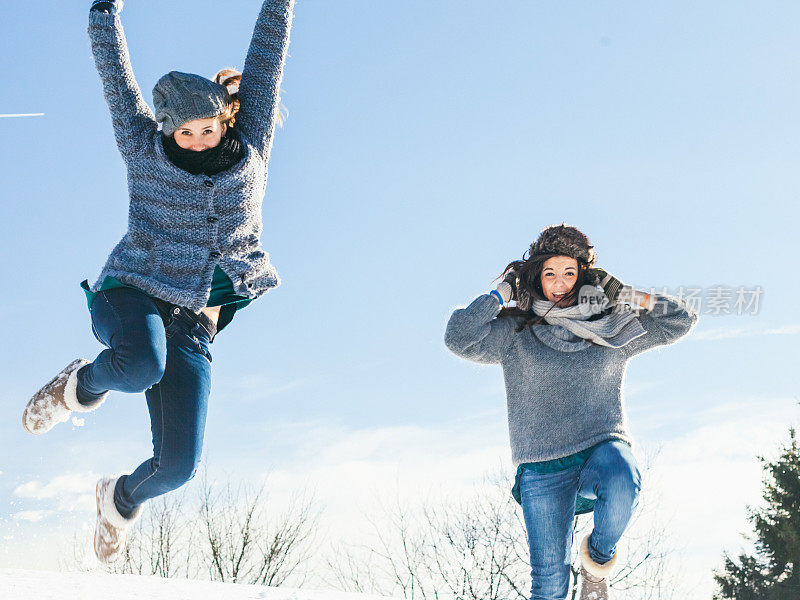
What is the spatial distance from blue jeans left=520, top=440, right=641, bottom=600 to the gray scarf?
503mm

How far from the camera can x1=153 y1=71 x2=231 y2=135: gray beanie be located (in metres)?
3.26

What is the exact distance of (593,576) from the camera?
3570 millimetres

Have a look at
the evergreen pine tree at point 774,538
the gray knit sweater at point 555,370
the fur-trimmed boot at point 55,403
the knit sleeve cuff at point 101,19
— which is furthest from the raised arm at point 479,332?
the evergreen pine tree at point 774,538

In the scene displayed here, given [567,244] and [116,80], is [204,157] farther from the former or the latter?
[567,244]

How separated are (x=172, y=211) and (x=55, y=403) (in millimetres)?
979

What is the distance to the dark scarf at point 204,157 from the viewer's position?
3.33m

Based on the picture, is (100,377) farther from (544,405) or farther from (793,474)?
(793,474)

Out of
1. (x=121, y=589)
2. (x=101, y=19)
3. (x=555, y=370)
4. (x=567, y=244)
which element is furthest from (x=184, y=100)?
(x=121, y=589)

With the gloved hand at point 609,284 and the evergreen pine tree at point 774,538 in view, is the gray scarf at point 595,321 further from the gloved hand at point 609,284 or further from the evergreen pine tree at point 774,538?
the evergreen pine tree at point 774,538

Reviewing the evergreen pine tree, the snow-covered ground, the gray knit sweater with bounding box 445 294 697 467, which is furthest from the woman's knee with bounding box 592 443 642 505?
the evergreen pine tree

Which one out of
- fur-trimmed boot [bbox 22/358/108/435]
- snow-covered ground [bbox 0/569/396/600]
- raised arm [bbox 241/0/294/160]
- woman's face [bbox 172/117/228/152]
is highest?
raised arm [bbox 241/0/294/160]

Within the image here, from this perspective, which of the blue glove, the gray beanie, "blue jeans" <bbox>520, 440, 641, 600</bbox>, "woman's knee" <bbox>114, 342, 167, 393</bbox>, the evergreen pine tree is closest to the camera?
"woman's knee" <bbox>114, 342, 167, 393</bbox>

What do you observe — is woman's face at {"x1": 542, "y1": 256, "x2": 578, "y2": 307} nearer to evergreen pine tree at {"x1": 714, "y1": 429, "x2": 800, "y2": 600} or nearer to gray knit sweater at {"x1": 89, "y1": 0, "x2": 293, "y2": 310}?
gray knit sweater at {"x1": 89, "y1": 0, "x2": 293, "y2": 310}

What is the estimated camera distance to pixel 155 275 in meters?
3.30
